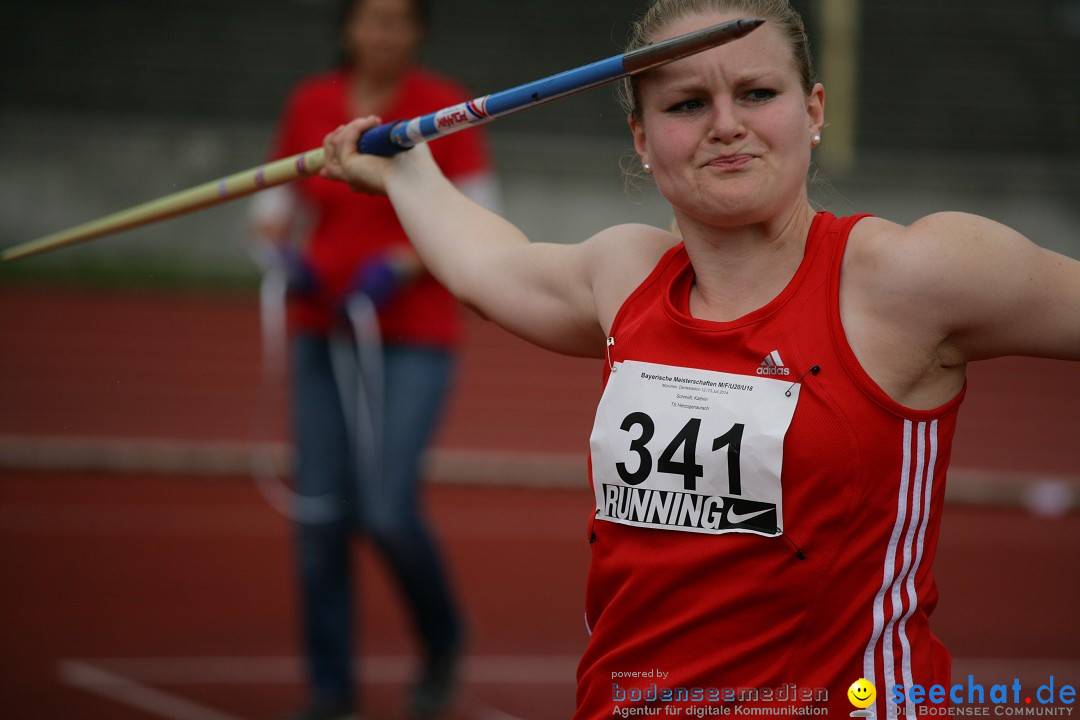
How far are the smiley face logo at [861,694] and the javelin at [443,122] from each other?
0.96 m

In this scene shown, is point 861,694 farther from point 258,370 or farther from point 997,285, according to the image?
point 258,370

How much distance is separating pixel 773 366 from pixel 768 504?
7.9 inches

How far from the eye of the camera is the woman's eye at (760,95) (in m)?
1.95

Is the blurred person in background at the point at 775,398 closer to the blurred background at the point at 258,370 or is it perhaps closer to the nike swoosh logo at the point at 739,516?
the nike swoosh logo at the point at 739,516

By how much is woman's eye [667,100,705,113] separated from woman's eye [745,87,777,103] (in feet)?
0.23

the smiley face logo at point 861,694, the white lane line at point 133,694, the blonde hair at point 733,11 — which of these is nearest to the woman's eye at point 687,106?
the blonde hair at point 733,11

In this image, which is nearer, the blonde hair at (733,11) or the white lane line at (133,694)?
the blonde hair at (733,11)

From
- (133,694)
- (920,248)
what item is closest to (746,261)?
(920,248)

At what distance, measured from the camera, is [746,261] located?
80.7 inches

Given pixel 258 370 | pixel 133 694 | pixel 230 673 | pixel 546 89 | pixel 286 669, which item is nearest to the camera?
pixel 546 89

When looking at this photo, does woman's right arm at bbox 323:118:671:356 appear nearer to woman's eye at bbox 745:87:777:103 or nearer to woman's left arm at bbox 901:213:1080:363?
woman's eye at bbox 745:87:777:103

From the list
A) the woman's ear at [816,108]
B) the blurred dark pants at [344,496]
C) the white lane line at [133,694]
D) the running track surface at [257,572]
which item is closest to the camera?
the woman's ear at [816,108]

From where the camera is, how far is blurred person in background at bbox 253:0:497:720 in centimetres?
425

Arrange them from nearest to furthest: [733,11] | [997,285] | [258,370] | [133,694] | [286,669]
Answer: [997,285] → [733,11] → [133,694] → [286,669] → [258,370]
